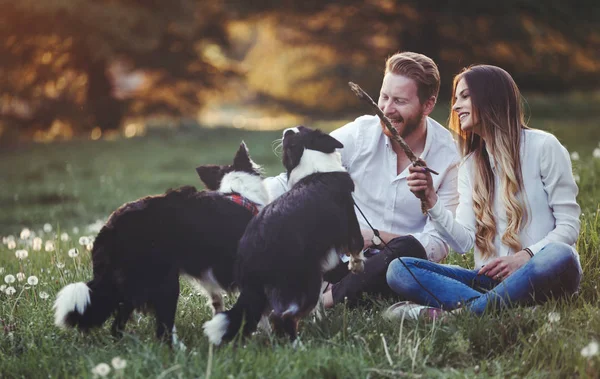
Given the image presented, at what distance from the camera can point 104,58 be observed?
55.0 feet

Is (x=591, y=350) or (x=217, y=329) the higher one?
(x=591, y=350)

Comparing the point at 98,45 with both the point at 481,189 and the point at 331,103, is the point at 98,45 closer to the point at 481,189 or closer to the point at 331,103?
the point at 331,103

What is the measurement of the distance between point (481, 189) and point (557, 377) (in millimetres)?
1298

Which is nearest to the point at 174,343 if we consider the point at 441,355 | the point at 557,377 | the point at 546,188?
the point at 441,355

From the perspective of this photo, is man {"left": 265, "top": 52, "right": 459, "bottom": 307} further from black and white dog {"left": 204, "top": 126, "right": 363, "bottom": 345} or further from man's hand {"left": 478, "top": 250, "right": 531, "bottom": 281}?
black and white dog {"left": 204, "top": 126, "right": 363, "bottom": 345}

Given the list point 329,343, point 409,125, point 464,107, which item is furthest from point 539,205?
point 329,343

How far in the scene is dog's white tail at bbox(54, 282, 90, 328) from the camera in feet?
10.9

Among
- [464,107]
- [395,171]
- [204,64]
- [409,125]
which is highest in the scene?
[464,107]

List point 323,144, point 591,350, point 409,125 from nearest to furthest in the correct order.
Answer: point 591,350 < point 323,144 < point 409,125

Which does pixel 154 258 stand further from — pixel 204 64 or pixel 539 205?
pixel 204 64

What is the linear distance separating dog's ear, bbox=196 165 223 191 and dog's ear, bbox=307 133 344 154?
32.6 inches

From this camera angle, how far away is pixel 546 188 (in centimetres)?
375

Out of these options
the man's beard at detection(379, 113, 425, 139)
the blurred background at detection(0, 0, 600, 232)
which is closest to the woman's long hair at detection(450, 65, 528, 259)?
the man's beard at detection(379, 113, 425, 139)

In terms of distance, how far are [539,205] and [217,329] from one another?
1.88 metres
